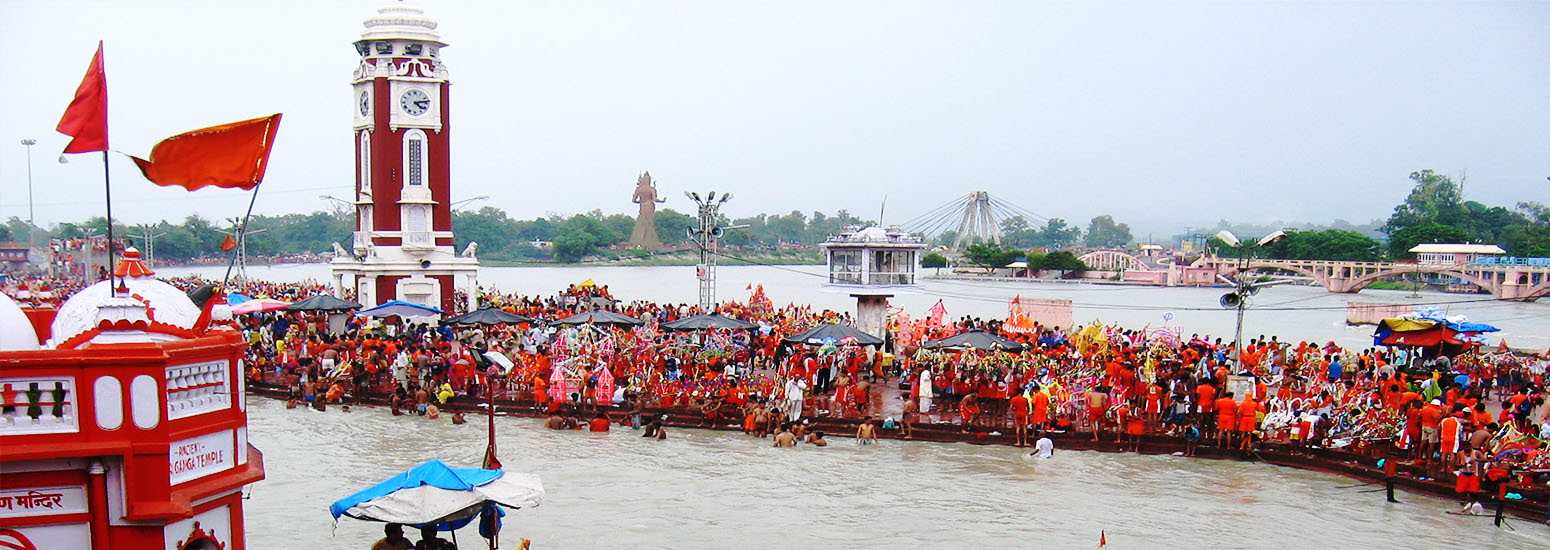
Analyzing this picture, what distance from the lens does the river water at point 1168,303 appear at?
154 feet

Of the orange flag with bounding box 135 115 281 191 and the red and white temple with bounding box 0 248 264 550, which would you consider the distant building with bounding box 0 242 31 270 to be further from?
the red and white temple with bounding box 0 248 264 550

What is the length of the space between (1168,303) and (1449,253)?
25.5 m

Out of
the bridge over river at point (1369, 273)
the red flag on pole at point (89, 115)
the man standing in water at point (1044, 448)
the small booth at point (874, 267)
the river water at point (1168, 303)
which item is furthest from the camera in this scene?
the bridge over river at point (1369, 273)

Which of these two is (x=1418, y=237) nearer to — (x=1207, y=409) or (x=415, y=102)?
(x=415, y=102)

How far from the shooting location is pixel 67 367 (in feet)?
20.1

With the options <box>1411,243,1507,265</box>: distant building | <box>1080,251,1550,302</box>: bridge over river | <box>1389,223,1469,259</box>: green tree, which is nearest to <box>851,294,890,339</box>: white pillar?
<box>1080,251,1550,302</box>: bridge over river

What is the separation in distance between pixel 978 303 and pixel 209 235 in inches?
2649

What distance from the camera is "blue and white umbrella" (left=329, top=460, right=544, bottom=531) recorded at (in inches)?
333

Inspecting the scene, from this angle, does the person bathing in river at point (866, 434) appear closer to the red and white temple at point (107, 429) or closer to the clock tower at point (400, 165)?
the red and white temple at point (107, 429)

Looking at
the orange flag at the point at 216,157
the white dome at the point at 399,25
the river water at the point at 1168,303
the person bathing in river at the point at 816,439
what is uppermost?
the white dome at the point at 399,25

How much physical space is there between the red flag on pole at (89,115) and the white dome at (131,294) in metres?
0.88

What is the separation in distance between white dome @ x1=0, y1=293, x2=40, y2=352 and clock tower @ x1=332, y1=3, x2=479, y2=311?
2602 cm

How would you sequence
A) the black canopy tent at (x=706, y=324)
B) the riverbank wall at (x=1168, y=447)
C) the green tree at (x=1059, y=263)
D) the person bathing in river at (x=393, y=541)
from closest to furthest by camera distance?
the person bathing in river at (x=393, y=541)
the riverbank wall at (x=1168, y=447)
the black canopy tent at (x=706, y=324)
the green tree at (x=1059, y=263)

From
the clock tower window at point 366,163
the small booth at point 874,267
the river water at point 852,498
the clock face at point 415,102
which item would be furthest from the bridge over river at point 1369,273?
the river water at point 852,498
